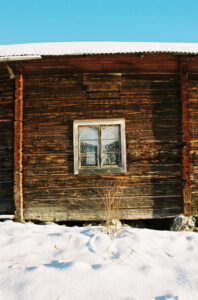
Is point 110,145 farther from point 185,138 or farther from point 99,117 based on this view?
point 185,138

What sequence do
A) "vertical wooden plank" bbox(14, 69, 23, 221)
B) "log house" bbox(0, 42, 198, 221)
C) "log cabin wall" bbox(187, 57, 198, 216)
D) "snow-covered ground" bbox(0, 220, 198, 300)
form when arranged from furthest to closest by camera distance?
"log cabin wall" bbox(187, 57, 198, 216) → "log house" bbox(0, 42, 198, 221) → "vertical wooden plank" bbox(14, 69, 23, 221) → "snow-covered ground" bbox(0, 220, 198, 300)

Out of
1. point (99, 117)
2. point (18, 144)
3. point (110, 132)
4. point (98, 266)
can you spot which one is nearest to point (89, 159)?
point (110, 132)

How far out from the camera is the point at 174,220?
5.24 m

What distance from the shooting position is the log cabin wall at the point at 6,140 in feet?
17.7

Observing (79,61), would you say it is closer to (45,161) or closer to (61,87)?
(61,87)

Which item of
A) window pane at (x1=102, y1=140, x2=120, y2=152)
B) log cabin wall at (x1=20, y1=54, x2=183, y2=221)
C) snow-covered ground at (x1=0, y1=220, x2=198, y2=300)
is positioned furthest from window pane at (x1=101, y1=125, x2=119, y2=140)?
snow-covered ground at (x1=0, y1=220, x2=198, y2=300)

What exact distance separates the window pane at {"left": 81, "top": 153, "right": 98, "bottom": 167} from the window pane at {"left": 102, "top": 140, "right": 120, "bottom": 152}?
0.30 m

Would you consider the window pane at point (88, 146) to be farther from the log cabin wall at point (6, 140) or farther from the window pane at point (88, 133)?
the log cabin wall at point (6, 140)

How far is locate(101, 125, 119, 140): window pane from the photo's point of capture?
5496 mm

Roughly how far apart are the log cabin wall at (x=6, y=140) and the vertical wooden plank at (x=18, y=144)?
0.20 meters

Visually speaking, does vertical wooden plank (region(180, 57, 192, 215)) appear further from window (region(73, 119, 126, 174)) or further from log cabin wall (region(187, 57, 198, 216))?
window (region(73, 119, 126, 174))

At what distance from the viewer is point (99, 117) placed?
5457 mm

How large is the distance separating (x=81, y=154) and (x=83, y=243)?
3025mm

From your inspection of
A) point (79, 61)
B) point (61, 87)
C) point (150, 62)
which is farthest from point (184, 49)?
point (61, 87)
